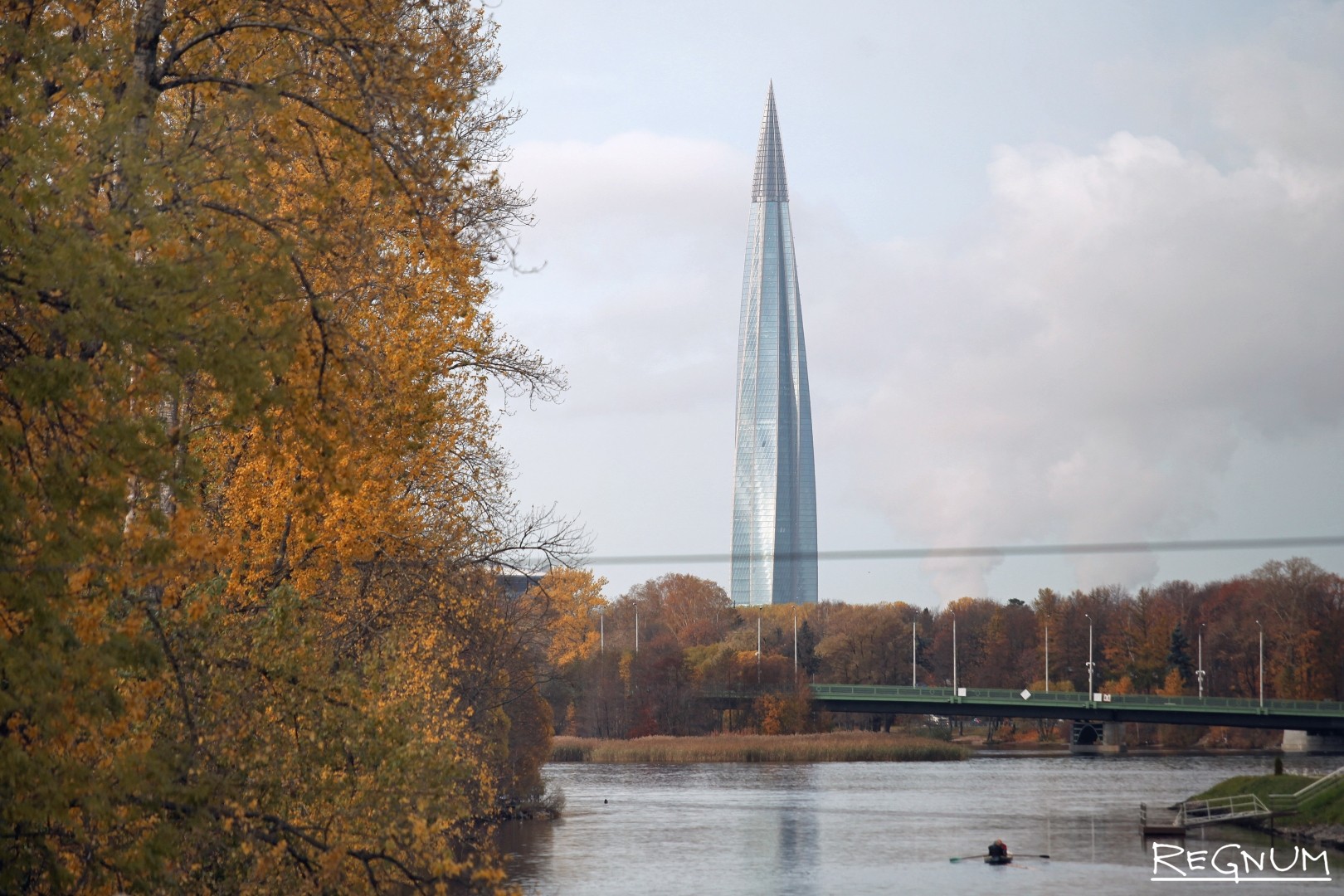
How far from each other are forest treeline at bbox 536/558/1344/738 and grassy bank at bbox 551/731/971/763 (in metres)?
3.85

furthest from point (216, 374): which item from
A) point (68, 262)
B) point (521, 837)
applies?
point (521, 837)

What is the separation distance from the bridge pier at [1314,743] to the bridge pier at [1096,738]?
14646 mm

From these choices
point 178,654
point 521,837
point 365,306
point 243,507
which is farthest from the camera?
point 521,837

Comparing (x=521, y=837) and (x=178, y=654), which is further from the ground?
(x=178, y=654)

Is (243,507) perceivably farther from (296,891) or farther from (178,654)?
(178,654)

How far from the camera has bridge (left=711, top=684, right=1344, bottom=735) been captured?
9850 cm

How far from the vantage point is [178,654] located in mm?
12969

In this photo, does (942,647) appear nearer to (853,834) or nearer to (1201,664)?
(1201,664)

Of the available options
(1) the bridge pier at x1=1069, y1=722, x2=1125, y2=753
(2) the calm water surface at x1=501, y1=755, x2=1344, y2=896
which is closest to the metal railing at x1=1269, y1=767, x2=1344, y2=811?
(2) the calm water surface at x1=501, y1=755, x2=1344, y2=896

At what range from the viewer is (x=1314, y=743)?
107 m

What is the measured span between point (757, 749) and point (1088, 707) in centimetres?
2502

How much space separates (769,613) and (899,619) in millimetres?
30258

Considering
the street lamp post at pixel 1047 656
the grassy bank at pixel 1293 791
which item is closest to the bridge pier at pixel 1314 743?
the street lamp post at pixel 1047 656

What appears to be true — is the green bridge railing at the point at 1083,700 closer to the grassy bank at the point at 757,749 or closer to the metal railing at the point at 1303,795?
the grassy bank at the point at 757,749
